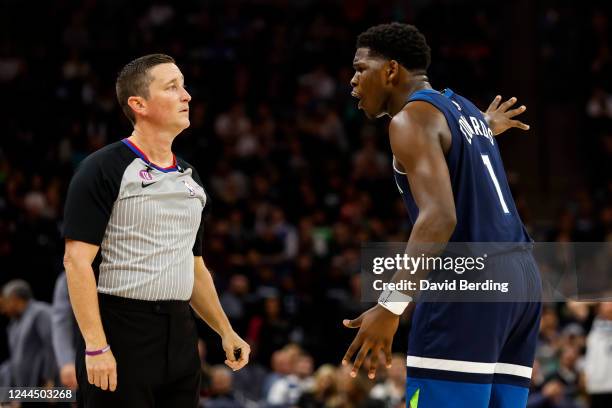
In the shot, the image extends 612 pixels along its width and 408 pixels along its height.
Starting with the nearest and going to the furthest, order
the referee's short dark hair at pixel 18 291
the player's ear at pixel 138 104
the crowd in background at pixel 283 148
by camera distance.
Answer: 1. the player's ear at pixel 138 104
2. the referee's short dark hair at pixel 18 291
3. the crowd in background at pixel 283 148

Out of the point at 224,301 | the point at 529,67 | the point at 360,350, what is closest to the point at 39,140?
the point at 224,301

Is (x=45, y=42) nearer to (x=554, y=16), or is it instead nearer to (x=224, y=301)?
(x=224, y=301)

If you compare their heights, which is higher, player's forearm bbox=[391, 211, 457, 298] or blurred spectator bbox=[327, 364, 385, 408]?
player's forearm bbox=[391, 211, 457, 298]

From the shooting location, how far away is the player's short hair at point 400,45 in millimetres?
4254

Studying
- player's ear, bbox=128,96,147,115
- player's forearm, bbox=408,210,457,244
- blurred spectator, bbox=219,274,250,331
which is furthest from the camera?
blurred spectator, bbox=219,274,250,331

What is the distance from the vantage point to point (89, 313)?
383 cm

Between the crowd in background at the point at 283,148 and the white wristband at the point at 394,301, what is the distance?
5.90 metres

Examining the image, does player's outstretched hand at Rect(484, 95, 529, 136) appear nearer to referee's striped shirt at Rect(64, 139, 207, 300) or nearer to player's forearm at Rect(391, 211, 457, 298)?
player's forearm at Rect(391, 211, 457, 298)

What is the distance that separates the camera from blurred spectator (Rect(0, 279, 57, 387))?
7.51 metres

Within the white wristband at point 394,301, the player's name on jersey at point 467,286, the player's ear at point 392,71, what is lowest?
the white wristband at point 394,301

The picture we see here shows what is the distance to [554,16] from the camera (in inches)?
635

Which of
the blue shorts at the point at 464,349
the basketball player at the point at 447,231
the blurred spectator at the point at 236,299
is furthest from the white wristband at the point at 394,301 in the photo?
the blurred spectator at the point at 236,299

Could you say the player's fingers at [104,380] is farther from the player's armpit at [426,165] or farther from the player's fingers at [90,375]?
the player's armpit at [426,165]

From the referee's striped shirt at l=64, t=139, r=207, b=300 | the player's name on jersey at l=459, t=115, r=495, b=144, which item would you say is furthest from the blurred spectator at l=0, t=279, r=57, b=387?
the player's name on jersey at l=459, t=115, r=495, b=144
